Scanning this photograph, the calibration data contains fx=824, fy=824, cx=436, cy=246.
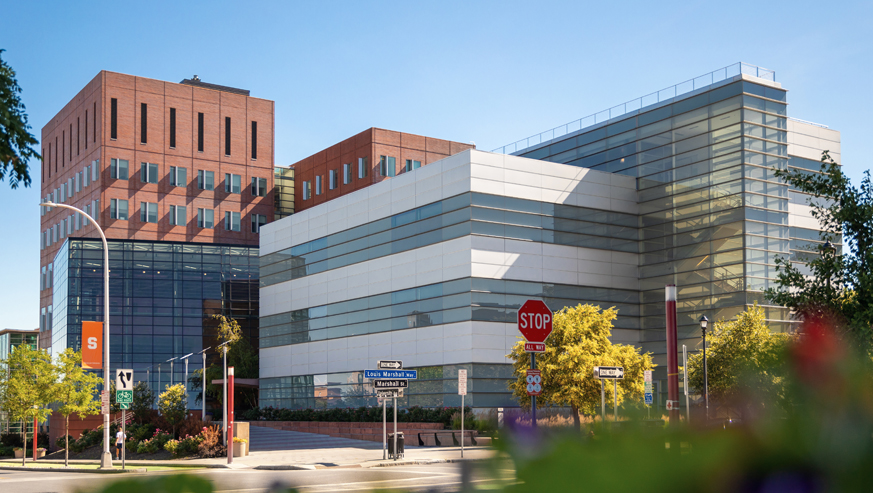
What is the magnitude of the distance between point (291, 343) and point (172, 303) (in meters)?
22.1

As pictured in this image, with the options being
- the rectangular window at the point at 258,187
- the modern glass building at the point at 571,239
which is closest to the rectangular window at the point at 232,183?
the rectangular window at the point at 258,187

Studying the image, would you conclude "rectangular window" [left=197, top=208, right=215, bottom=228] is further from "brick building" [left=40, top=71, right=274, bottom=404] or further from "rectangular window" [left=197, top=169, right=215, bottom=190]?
"rectangular window" [left=197, top=169, right=215, bottom=190]

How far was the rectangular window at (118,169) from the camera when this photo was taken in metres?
78.5

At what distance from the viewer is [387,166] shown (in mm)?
76562

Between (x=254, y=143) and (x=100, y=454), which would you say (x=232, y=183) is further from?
Answer: (x=100, y=454)

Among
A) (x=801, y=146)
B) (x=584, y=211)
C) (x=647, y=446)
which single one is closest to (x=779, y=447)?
(x=647, y=446)

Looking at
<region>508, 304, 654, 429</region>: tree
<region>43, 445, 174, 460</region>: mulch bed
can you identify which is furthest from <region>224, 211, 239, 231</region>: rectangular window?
<region>508, 304, 654, 429</region>: tree

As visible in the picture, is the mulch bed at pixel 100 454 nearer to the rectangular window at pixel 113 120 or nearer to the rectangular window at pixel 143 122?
the rectangular window at pixel 113 120

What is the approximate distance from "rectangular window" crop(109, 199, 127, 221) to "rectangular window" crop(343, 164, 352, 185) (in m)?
21.1

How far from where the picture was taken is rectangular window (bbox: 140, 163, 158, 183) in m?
80.2

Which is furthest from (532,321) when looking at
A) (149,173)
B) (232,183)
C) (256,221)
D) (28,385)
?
(232,183)

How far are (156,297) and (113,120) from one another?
58.5ft

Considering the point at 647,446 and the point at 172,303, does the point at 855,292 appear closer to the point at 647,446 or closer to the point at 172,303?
the point at 647,446

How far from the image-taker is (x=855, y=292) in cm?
1706
